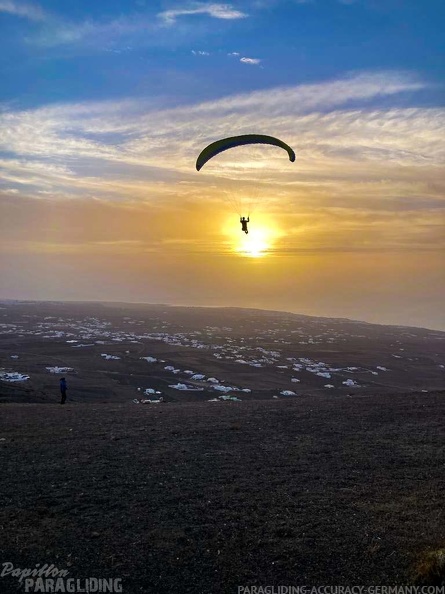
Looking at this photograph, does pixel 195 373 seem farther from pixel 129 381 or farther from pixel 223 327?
pixel 223 327

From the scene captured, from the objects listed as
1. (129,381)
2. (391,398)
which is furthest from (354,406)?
(129,381)

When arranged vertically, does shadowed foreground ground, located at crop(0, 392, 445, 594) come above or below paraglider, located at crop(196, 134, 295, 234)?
below

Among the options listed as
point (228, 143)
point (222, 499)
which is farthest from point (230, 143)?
point (222, 499)

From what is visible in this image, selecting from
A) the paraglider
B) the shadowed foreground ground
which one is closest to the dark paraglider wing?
the paraglider

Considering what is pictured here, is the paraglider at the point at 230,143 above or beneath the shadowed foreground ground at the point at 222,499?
above

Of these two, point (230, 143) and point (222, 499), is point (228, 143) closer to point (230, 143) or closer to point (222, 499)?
point (230, 143)

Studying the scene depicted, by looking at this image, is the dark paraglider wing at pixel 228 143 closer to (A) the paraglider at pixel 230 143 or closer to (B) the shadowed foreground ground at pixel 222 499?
(A) the paraglider at pixel 230 143

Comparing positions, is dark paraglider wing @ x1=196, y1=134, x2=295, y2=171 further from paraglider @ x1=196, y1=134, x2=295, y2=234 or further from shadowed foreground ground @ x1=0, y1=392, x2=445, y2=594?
shadowed foreground ground @ x1=0, y1=392, x2=445, y2=594

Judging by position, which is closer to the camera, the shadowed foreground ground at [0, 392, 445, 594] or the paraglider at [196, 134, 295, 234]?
the shadowed foreground ground at [0, 392, 445, 594]

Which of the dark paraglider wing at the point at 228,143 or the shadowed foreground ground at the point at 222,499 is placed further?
the dark paraglider wing at the point at 228,143

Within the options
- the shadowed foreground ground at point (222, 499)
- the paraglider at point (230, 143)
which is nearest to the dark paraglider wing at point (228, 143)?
the paraglider at point (230, 143)
